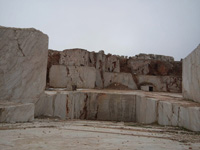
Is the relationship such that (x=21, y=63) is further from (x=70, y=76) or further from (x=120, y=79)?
(x=120, y=79)

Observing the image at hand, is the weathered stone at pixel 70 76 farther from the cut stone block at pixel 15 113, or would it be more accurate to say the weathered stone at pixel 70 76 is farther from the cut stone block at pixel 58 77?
the cut stone block at pixel 15 113

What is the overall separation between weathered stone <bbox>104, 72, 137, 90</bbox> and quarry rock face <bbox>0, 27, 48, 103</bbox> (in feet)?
35.9

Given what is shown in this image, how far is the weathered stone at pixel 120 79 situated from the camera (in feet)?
57.9

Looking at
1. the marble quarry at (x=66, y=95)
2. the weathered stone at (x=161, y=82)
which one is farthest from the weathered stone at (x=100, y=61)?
the weathered stone at (x=161, y=82)

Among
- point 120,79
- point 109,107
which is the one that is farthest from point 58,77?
point 120,79

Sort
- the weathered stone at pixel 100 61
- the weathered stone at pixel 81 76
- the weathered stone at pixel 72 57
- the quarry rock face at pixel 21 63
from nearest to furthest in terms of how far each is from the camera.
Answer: the quarry rock face at pixel 21 63 → the weathered stone at pixel 81 76 → the weathered stone at pixel 72 57 → the weathered stone at pixel 100 61

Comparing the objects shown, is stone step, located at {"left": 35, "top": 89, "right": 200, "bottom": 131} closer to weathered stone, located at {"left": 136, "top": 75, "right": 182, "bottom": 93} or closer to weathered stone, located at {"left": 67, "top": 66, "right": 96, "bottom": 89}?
weathered stone, located at {"left": 67, "top": 66, "right": 96, "bottom": 89}

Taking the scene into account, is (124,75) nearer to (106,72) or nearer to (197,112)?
(106,72)

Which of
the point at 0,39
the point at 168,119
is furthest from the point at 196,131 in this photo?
the point at 0,39

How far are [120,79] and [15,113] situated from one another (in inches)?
555

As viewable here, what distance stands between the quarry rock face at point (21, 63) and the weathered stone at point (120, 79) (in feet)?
35.9

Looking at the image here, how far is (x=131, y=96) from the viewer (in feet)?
35.6

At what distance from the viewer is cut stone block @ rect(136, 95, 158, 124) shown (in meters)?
7.34

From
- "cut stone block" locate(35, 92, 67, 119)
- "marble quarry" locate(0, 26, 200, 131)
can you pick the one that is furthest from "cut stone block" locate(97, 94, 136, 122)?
"cut stone block" locate(35, 92, 67, 119)
